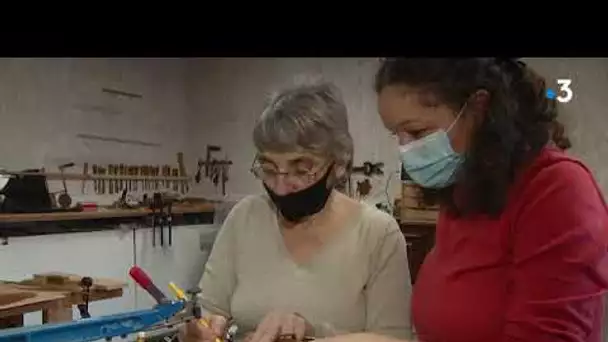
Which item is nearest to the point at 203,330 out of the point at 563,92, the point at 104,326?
the point at 104,326

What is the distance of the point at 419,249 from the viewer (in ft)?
2.47

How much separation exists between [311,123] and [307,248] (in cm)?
14

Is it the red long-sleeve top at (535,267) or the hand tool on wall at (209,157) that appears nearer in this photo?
the red long-sleeve top at (535,267)

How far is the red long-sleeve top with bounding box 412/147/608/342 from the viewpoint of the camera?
63 cm

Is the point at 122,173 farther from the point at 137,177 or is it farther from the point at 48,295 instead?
the point at 48,295

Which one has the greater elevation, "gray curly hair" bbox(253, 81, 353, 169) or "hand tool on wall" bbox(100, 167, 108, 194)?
"gray curly hair" bbox(253, 81, 353, 169)

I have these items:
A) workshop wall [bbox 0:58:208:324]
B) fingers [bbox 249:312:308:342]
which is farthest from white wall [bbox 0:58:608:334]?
fingers [bbox 249:312:308:342]

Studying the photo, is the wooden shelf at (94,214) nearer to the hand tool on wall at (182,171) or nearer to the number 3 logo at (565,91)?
the hand tool on wall at (182,171)

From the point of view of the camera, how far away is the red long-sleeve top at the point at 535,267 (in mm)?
626

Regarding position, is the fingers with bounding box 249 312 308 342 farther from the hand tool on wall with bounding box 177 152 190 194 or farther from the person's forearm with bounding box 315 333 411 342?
the hand tool on wall with bounding box 177 152 190 194

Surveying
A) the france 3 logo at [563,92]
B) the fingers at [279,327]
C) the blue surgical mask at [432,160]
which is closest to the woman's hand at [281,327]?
the fingers at [279,327]
